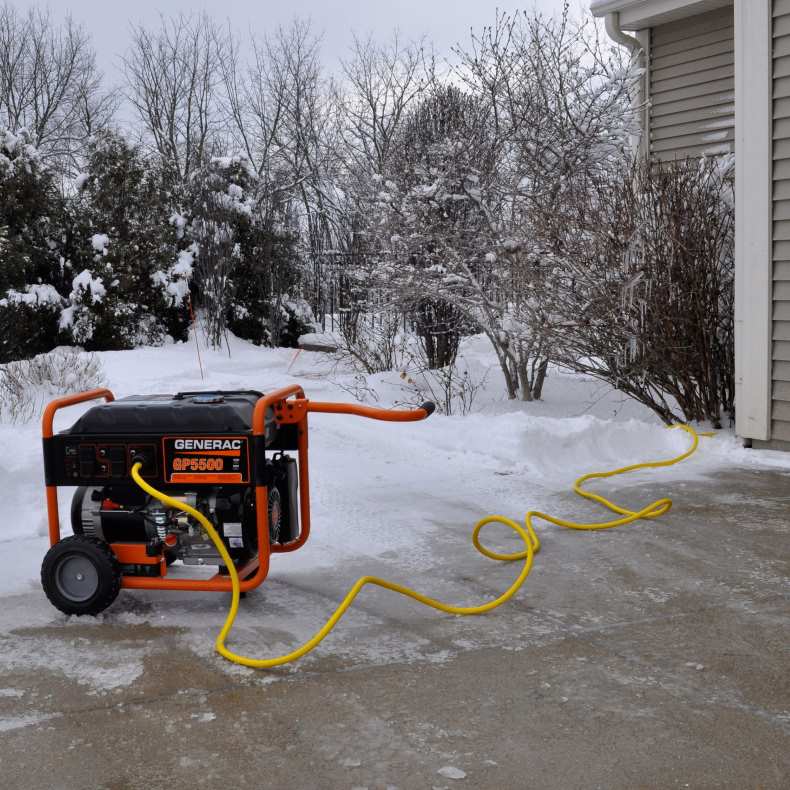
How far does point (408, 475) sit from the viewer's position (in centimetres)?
603

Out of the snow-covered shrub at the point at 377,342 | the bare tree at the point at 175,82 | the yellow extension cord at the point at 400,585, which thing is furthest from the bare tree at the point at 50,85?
the yellow extension cord at the point at 400,585

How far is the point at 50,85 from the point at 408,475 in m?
25.7

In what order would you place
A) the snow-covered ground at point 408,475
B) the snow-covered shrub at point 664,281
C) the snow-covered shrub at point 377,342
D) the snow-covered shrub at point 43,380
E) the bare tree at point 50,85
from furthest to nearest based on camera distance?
the bare tree at point 50,85, the snow-covered shrub at point 377,342, the snow-covered shrub at point 43,380, the snow-covered shrub at point 664,281, the snow-covered ground at point 408,475

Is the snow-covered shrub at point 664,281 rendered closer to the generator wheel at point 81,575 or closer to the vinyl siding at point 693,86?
the vinyl siding at point 693,86

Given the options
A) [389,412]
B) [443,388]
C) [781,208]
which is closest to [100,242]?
[443,388]

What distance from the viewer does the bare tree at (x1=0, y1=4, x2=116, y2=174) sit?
26.7 meters

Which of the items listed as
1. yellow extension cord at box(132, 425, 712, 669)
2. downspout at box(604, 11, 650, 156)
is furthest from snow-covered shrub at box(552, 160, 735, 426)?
yellow extension cord at box(132, 425, 712, 669)

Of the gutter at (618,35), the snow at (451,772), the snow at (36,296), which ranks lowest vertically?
the snow at (451,772)

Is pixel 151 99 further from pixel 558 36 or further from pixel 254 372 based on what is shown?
pixel 558 36

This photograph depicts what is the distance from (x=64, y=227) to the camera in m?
15.0

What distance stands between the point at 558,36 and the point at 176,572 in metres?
7.67

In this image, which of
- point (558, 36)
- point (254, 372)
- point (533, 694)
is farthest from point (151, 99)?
point (533, 694)

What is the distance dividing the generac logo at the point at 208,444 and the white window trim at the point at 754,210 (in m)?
4.43

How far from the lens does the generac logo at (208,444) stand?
3457 millimetres
